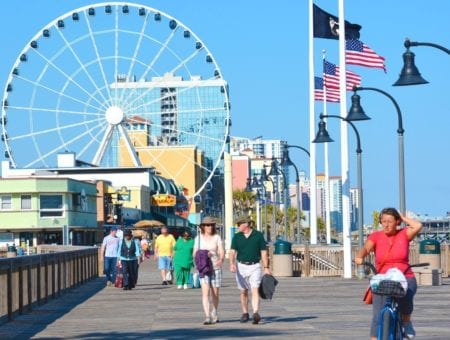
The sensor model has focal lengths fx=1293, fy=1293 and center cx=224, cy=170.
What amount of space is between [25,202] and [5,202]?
1.37m

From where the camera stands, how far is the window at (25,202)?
88769 mm

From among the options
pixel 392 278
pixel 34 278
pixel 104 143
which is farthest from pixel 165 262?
pixel 104 143

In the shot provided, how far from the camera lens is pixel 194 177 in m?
177

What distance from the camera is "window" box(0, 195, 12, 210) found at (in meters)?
88.7

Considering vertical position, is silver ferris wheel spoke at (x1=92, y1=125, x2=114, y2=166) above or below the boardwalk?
above

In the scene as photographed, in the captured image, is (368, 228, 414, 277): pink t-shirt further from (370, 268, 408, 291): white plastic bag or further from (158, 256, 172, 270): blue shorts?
(158, 256, 172, 270): blue shorts

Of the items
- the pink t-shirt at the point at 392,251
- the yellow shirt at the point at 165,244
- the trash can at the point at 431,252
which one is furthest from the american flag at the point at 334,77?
the pink t-shirt at the point at 392,251

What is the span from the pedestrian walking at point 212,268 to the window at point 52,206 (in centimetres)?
6886

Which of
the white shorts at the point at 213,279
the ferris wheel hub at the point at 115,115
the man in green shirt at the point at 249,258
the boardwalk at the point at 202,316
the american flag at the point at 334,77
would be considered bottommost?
the boardwalk at the point at 202,316

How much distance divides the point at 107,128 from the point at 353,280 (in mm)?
43645

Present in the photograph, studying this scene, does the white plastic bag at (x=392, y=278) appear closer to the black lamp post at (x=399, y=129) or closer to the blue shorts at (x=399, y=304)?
the blue shorts at (x=399, y=304)

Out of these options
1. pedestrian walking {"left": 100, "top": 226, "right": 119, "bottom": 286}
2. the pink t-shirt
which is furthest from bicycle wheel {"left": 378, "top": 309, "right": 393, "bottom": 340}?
pedestrian walking {"left": 100, "top": 226, "right": 119, "bottom": 286}

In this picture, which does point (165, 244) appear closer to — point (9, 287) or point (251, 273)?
point (9, 287)

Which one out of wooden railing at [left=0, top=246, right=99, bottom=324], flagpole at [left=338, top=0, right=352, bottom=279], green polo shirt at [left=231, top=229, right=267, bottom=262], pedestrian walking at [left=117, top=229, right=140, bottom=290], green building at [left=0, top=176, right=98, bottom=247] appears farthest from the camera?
green building at [left=0, top=176, right=98, bottom=247]
